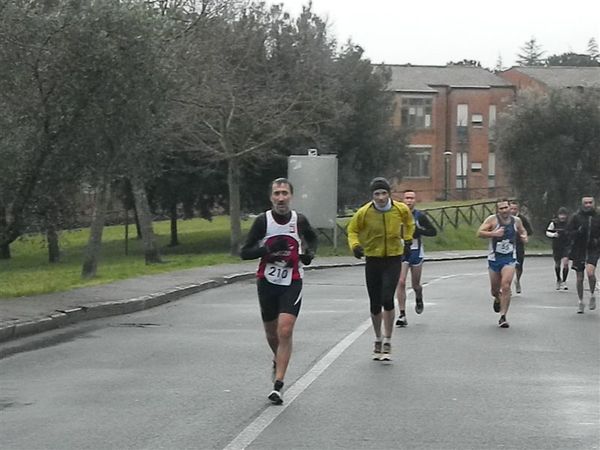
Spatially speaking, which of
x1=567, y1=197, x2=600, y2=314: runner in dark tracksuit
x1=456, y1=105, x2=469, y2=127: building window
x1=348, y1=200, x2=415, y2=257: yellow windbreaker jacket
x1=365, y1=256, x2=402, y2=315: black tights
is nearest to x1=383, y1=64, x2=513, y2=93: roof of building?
x1=456, y1=105, x2=469, y2=127: building window

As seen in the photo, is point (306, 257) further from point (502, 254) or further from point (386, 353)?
point (502, 254)

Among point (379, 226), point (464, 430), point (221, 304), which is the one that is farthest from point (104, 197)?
point (464, 430)

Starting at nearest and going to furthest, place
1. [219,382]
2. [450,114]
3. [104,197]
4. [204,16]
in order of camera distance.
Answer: [219,382] → [104,197] → [204,16] → [450,114]

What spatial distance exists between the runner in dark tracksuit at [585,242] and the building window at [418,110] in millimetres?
55191

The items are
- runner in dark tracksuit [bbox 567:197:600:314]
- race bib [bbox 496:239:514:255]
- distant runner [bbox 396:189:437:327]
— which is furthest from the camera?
runner in dark tracksuit [bbox 567:197:600:314]

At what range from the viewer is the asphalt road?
809 centimetres

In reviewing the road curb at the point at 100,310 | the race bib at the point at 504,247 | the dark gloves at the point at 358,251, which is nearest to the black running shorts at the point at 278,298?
the dark gloves at the point at 358,251

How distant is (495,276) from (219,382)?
21.8ft

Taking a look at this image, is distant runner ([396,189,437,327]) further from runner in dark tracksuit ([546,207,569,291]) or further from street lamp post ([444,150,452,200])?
street lamp post ([444,150,452,200])

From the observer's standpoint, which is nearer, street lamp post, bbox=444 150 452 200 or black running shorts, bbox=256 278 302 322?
black running shorts, bbox=256 278 302 322

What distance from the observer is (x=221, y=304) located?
19719mm

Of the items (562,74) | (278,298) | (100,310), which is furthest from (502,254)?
(562,74)

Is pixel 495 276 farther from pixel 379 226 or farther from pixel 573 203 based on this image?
pixel 573 203

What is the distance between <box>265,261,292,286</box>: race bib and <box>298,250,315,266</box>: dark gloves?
147 millimetres
